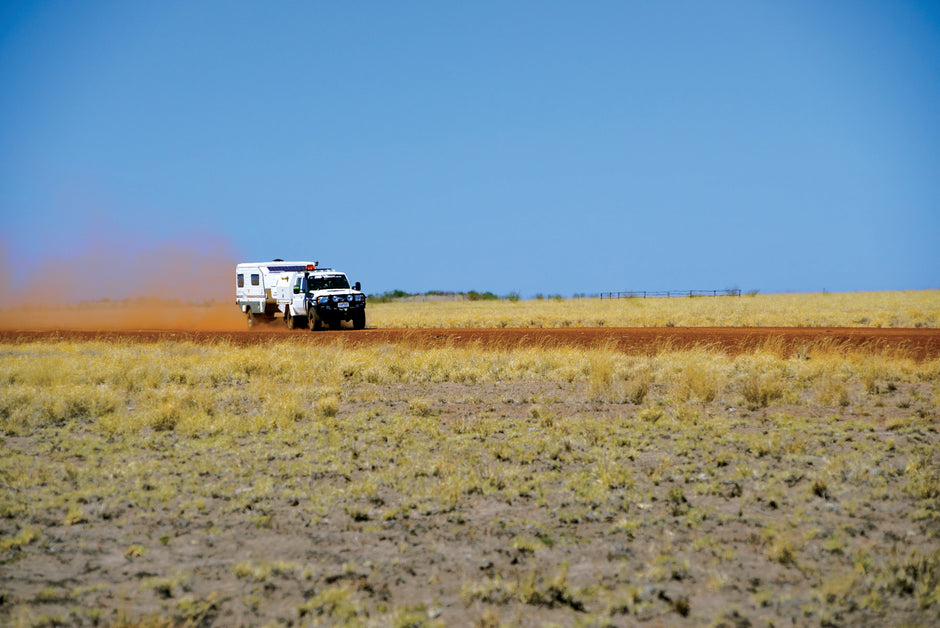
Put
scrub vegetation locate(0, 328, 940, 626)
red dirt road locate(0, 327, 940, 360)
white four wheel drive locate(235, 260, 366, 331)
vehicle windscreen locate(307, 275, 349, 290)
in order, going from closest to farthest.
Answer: scrub vegetation locate(0, 328, 940, 626), red dirt road locate(0, 327, 940, 360), white four wheel drive locate(235, 260, 366, 331), vehicle windscreen locate(307, 275, 349, 290)

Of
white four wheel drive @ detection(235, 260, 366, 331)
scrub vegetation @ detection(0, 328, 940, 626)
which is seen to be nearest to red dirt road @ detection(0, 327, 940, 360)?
white four wheel drive @ detection(235, 260, 366, 331)

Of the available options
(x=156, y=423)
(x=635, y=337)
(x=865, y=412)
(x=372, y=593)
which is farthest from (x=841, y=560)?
(x=635, y=337)

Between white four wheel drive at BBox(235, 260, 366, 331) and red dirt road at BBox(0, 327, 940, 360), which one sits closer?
red dirt road at BBox(0, 327, 940, 360)

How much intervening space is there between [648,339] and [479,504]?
17.0 meters

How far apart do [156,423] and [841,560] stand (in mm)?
9644

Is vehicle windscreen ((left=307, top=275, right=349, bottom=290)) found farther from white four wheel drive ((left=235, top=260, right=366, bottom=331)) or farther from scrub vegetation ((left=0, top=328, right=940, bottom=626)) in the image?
scrub vegetation ((left=0, top=328, right=940, bottom=626))

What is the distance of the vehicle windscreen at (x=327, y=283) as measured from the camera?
105ft

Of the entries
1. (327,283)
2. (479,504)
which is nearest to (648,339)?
(327,283)

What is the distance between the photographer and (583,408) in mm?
12992

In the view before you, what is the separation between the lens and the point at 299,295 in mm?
32375

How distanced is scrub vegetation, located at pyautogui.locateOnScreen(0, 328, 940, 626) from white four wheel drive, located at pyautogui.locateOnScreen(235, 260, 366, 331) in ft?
53.3

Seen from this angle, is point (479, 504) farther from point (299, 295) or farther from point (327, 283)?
point (299, 295)

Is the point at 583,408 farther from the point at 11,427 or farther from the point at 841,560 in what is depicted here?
the point at 11,427

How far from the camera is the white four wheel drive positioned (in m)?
31.2
